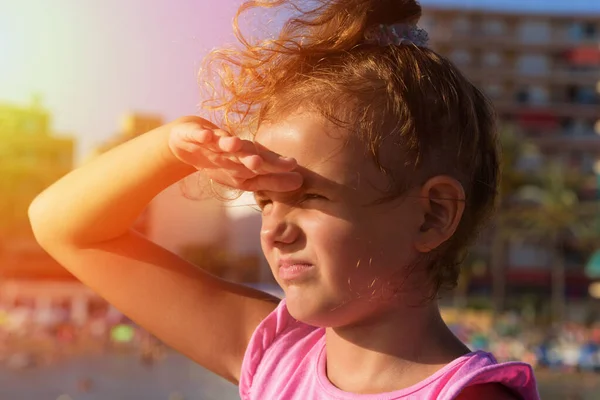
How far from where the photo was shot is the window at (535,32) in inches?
973

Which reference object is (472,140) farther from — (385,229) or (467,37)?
(467,37)

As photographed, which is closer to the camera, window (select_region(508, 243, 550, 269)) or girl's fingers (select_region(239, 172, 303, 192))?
girl's fingers (select_region(239, 172, 303, 192))

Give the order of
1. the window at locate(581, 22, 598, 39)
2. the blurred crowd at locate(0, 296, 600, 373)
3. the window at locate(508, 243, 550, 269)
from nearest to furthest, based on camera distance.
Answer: the blurred crowd at locate(0, 296, 600, 373)
the window at locate(508, 243, 550, 269)
the window at locate(581, 22, 598, 39)

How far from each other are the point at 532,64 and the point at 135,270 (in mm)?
25020

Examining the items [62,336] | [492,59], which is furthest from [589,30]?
[62,336]

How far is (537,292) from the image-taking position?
2438 cm

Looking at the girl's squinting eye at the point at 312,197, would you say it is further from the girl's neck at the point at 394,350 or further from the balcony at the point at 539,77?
the balcony at the point at 539,77

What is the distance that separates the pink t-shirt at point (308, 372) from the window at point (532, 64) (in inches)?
975

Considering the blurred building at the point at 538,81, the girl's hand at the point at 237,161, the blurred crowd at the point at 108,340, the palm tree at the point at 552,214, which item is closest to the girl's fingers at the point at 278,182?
the girl's hand at the point at 237,161

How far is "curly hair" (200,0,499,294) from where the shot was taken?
0.68m

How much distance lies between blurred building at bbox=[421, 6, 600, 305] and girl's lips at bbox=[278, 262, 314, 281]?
77.7ft

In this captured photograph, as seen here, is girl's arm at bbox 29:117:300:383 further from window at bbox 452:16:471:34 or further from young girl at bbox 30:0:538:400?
window at bbox 452:16:471:34

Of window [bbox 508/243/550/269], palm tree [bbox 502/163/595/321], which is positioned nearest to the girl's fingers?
palm tree [bbox 502/163/595/321]

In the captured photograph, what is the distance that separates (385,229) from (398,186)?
0.03m
